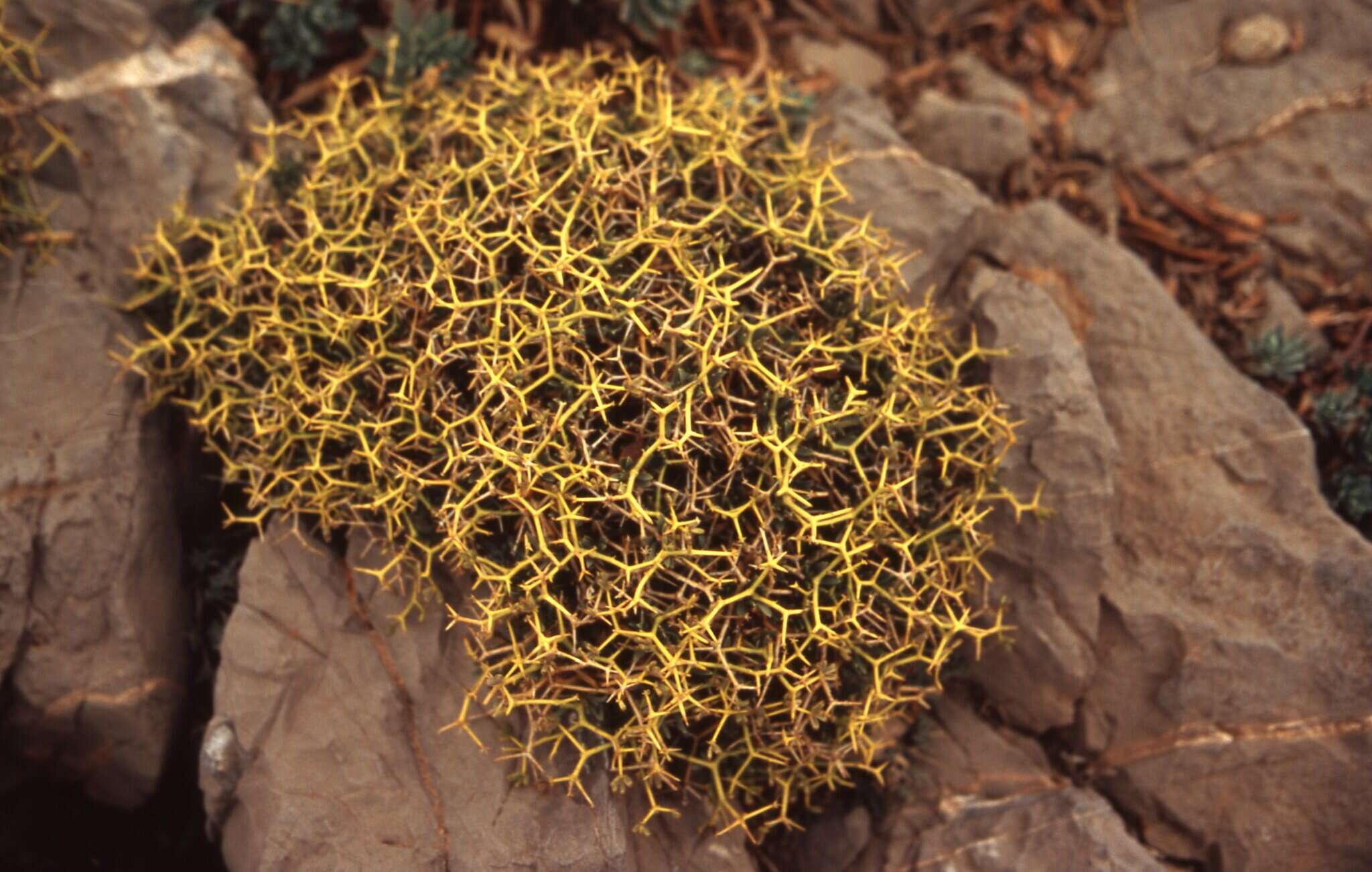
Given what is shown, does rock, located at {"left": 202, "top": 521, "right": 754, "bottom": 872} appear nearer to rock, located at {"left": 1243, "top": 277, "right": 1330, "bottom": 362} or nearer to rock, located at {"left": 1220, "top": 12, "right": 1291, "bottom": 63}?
rock, located at {"left": 1243, "top": 277, "right": 1330, "bottom": 362}

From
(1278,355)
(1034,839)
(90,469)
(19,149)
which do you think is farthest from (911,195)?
(19,149)

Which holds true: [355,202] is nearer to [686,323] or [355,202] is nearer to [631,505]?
[686,323]

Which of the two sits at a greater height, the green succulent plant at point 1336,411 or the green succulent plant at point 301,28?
the green succulent plant at point 301,28

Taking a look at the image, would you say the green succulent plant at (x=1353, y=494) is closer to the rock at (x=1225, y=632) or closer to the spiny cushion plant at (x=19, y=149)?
the rock at (x=1225, y=632)

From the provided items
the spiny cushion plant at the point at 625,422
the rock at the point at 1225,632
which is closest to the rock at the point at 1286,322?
the rock at the point at 1225,632

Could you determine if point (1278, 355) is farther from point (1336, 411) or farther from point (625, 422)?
point (625, 422)

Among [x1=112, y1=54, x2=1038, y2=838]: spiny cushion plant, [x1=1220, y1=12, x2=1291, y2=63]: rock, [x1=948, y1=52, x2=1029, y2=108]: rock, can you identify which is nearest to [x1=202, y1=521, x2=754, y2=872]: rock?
[x1=112, y1=54, x2=1038, y2=838]: spiny cushion plant

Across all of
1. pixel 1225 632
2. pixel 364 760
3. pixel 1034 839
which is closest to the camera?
pixel 364 760
